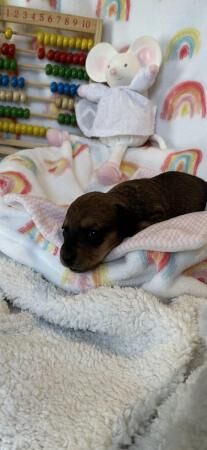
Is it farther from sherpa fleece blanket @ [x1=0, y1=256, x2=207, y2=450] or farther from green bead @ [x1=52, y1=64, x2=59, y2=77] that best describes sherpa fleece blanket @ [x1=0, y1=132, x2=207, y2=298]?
green bead @ [x1=52, y1=64, x2=59, y2=77]

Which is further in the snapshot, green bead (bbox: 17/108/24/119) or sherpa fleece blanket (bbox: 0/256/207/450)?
green bead (bbox: 17/108/24/119)

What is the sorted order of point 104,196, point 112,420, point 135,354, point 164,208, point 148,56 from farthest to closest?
point 148,56 → point 164,208 → point 104,196 → point 135,354 → point 112,420

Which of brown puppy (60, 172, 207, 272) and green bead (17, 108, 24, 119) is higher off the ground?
green bead (17, 108, 24, 119)

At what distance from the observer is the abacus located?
170 centimetres

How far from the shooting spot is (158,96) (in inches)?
68.2

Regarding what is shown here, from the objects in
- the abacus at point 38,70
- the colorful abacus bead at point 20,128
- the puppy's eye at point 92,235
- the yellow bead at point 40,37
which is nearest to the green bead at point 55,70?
the abacus at point 38,70

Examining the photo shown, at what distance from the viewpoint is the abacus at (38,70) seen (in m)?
1.70

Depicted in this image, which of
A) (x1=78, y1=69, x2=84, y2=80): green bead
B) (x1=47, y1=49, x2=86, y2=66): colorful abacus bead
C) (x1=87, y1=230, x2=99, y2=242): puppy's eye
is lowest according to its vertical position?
(x1=87, y1=230, x2=99, y2=242): puppy's eye

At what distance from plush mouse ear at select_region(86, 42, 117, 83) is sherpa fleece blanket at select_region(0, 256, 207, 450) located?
973 millimetres

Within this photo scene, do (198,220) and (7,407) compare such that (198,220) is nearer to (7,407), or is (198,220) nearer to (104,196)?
(104,196)

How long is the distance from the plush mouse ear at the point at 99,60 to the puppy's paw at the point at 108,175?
39 cm

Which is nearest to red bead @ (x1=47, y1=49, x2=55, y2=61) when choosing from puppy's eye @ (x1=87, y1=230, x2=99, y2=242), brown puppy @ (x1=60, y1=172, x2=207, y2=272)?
brown puppy @ (x1=60, y1=172, x2=207, y2=272)

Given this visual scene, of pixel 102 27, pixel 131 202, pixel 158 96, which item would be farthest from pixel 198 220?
pixel 102 27

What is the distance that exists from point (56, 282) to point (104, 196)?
248 millimetres
